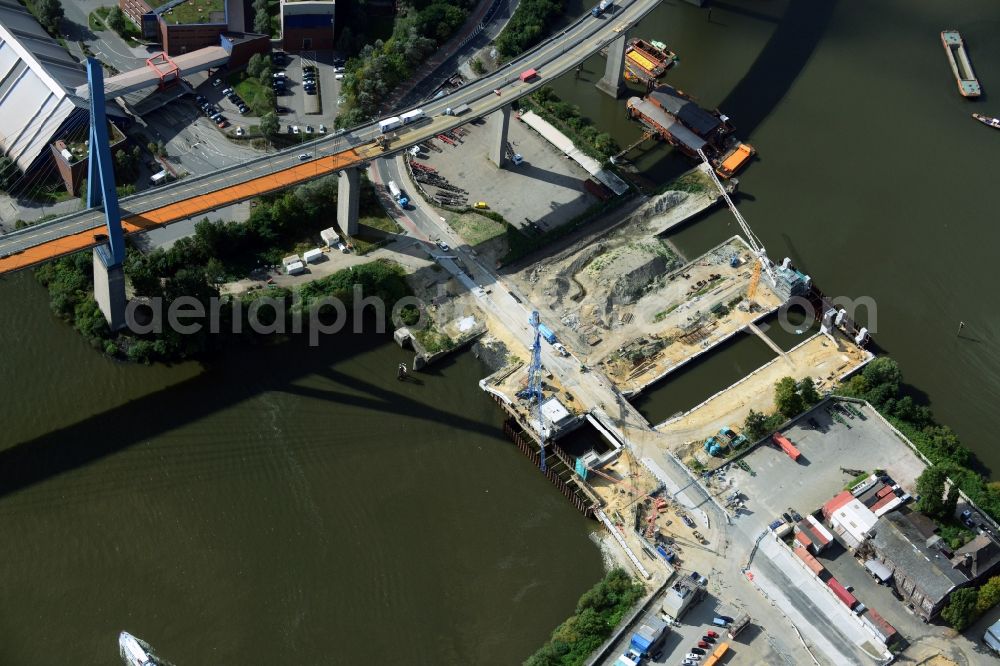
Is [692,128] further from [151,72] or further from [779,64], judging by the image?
[151,72]

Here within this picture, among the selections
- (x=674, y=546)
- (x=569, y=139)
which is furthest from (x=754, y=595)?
(x=569, y=139)

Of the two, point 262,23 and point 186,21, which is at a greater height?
point 262,23

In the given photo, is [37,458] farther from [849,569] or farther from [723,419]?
[849,569]

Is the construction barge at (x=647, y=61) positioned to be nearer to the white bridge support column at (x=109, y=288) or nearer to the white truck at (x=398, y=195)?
the white truck at (x=398, y=195)

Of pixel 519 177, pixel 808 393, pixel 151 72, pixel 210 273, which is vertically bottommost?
pixel 808 393

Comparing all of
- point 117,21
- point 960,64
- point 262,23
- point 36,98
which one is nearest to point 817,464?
point 960,64

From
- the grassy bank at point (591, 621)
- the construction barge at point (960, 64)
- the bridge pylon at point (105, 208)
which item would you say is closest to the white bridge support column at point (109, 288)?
the bridge pylon at point (105, 208)
